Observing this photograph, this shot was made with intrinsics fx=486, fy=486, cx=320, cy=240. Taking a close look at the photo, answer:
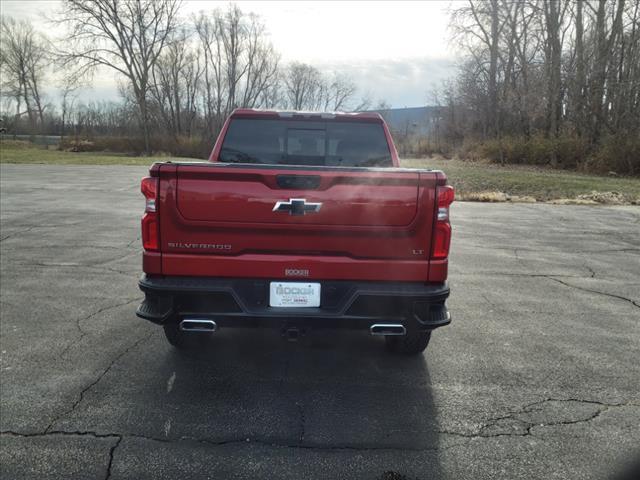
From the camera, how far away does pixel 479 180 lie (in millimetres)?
20969

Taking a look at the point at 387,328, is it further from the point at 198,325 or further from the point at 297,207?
the point at 198,325

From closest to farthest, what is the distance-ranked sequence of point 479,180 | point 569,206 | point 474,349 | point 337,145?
point 474,349, point 337,145, point 569,206, point 479,180

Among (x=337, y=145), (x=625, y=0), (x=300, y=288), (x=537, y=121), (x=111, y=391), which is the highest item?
(x=625, y=0)

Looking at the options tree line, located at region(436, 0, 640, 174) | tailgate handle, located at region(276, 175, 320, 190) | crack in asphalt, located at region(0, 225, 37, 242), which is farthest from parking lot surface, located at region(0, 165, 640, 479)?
tree line, located at region(436, 0, 640, 174)

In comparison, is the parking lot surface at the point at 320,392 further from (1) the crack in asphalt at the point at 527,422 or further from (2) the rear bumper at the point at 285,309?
(2) the rear bumper at the point at 285,309

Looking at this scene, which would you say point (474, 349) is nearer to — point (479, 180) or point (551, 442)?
point (551, 442)

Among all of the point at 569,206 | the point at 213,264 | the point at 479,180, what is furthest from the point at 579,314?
the point at 479,180

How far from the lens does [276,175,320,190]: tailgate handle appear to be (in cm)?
312

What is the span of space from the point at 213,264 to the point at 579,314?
4250 millimetres

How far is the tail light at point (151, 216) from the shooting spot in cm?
312

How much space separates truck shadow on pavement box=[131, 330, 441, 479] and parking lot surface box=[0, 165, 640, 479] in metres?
0.01

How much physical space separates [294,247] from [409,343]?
1.48 meters

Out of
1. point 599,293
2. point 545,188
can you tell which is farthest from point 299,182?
point 545,188

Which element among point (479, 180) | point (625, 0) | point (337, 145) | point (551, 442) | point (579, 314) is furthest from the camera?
point (625, 0)
